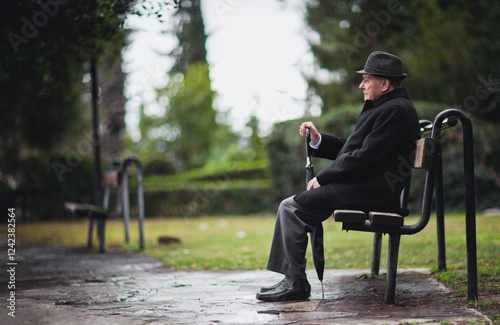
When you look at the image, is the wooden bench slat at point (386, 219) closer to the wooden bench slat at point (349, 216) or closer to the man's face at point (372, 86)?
the wooden bench slat at point (349, 216)

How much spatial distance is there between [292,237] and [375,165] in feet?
2.56

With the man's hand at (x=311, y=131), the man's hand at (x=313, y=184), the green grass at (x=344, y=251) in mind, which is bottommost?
the green grass at (x=344, y=251)

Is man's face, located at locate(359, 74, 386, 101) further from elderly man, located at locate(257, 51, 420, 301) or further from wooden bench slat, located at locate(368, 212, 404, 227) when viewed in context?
wooden bench slat, located at locate(368, 212, 404, 227)

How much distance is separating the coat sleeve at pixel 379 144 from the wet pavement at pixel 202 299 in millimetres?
940

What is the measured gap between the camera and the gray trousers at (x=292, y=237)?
3621mm

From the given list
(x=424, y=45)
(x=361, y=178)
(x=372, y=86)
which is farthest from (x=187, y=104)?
(x=361, y=178)

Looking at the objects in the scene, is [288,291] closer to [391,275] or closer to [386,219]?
[391,275]

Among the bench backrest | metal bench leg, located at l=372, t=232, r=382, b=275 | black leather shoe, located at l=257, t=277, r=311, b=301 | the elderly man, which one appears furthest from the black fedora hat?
black leather shoe, located at l=257, t=277, r=311, b=301

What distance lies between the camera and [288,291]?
142 inches

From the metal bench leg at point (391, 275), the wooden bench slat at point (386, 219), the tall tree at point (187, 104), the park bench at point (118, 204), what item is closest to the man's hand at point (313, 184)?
the wooden bench slat at point (386, 219)

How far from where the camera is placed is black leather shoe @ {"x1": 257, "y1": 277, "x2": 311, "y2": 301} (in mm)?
3602

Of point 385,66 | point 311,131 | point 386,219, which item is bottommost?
point 386,219

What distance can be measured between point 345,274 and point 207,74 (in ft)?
76.6

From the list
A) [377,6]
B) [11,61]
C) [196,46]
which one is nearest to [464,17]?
[377,6]
